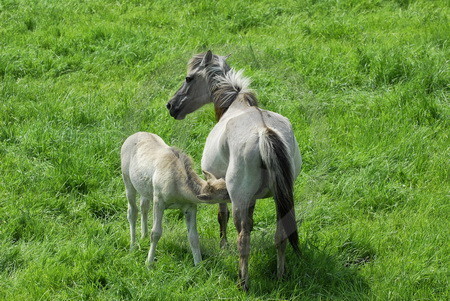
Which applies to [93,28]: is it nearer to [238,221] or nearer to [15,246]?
[15,246]

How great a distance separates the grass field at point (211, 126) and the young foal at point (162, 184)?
28 centimetres

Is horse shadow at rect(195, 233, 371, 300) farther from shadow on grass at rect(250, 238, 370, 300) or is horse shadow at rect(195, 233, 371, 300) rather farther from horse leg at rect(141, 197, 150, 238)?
horse leg at rect(141, 197, 150, 238)

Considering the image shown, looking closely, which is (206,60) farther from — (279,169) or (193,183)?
(279,169)

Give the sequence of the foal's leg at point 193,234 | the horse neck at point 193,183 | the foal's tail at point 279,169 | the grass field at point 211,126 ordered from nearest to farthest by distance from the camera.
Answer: the foal's tail at point 279,169, the horse neck at point 193,183, the grass field at point 211,126, the foal's leg at point 193,234

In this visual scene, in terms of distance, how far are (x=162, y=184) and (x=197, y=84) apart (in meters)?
1.63

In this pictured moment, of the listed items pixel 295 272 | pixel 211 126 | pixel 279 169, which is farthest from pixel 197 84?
pixel 295 272

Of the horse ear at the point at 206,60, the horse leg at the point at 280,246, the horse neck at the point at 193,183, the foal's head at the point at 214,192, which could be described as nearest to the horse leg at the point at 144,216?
the horse neck at the point at 193,183

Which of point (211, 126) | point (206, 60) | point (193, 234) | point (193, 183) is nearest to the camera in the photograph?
point (193, 183)

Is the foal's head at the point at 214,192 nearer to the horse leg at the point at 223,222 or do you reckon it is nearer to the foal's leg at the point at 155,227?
the foal's leg at the point at 155,227

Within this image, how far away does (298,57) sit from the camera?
389 inches

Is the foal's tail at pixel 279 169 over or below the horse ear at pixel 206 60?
below

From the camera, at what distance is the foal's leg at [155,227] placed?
5.80 m

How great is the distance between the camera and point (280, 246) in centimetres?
553

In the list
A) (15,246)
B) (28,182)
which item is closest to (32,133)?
(28,182)
